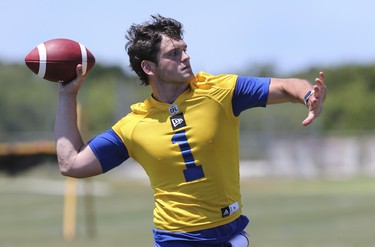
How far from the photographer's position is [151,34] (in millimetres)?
4984

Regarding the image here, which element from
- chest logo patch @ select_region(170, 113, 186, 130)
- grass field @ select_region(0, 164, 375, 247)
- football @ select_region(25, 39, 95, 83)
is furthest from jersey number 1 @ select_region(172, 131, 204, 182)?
grass field @ select_region(0, 164, 375, 247)

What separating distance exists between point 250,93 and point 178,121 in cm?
44

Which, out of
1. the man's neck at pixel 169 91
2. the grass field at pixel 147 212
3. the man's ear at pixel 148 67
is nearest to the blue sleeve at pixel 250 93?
the man's neck at pixel 169 91

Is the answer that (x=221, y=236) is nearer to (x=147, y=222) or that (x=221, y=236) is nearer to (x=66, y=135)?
(x=66, y=135)

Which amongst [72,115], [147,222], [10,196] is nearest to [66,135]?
[72,115]

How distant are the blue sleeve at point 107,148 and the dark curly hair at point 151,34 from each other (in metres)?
0.50

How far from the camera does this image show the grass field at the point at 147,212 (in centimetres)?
1316

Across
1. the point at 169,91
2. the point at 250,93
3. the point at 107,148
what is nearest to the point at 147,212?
the point at 107,148

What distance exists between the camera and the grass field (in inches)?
518

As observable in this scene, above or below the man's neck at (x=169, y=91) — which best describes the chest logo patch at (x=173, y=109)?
below

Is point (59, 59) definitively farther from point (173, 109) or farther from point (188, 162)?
point (188, 162)

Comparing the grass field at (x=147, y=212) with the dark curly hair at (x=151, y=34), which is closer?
the dark curly hair at (x=151, y=34)

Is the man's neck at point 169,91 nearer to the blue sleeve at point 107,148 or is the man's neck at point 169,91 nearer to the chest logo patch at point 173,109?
the chest logo patch at point 173,109

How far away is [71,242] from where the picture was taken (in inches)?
519
